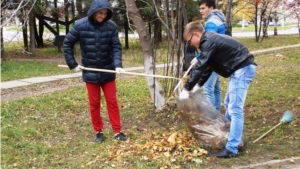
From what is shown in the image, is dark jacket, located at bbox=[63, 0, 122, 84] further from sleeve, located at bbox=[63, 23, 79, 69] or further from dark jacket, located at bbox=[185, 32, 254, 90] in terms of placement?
dark jacket, located at bbox=[185, 32, 254, 90]

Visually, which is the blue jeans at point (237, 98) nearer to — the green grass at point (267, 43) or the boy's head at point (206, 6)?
the boy's head at point (206, 6)

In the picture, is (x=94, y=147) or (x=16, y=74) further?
(x=16, y=74)

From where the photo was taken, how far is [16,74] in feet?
32.4

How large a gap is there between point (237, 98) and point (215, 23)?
1023 mm

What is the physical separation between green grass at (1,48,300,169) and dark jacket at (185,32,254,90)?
2.88 ft

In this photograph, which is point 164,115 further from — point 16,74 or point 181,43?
point 16,74

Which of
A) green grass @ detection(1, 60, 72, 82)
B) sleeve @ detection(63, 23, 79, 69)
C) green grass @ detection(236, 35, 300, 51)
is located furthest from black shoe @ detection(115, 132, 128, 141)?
green grass @ detection(236, 35, 300, 51)

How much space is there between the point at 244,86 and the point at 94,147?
186 centimetres

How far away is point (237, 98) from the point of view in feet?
11.3

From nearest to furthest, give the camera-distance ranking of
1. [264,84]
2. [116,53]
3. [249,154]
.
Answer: [249,154] → [116,53] → [264,84]

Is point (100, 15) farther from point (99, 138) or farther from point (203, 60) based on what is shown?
point (99, 138)

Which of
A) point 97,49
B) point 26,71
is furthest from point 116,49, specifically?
point 26,71

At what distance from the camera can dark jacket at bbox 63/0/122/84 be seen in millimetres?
4016

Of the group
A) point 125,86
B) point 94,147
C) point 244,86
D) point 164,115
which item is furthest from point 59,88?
point 244,86
